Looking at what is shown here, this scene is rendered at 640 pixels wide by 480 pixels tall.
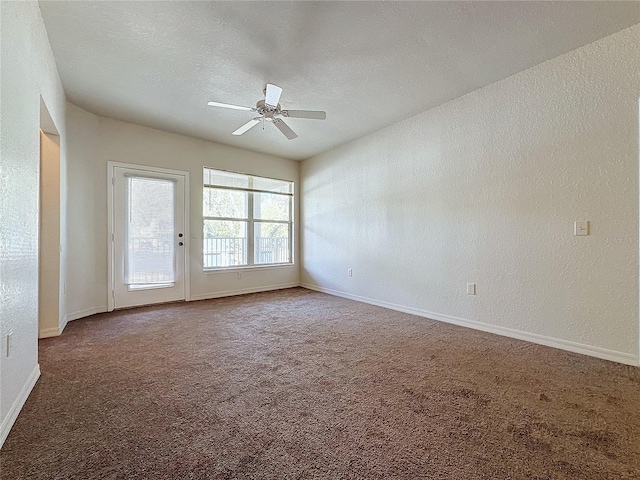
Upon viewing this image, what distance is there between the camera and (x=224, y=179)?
5082mm

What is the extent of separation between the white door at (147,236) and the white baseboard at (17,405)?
7.26 feet

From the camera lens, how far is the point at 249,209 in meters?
5.36

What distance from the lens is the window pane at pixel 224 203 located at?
4887mm

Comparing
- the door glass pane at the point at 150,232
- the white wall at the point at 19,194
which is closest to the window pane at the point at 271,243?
the door glass pane at the point at 150,232

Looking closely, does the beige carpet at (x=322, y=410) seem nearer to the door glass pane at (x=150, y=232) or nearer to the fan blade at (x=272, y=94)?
the door glass pane at (x=150, y=232)

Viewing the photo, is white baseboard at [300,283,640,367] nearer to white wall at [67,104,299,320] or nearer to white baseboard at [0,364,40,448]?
white wall at [67,104,299,320]

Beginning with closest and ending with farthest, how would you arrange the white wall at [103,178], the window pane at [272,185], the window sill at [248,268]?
the white wall at [103,178], the window sill at [248,268], the window pane at [272,185]

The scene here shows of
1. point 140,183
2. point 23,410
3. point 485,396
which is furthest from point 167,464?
point 140,183

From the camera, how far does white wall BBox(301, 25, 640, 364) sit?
7.59ft

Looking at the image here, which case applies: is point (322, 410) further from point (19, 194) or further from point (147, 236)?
point (147, 236)

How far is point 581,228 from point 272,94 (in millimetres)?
2940

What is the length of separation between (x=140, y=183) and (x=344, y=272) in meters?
3.39

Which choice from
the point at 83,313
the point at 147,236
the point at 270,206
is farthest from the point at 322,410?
the point at 270,206

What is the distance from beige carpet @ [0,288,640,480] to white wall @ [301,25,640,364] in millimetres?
418
